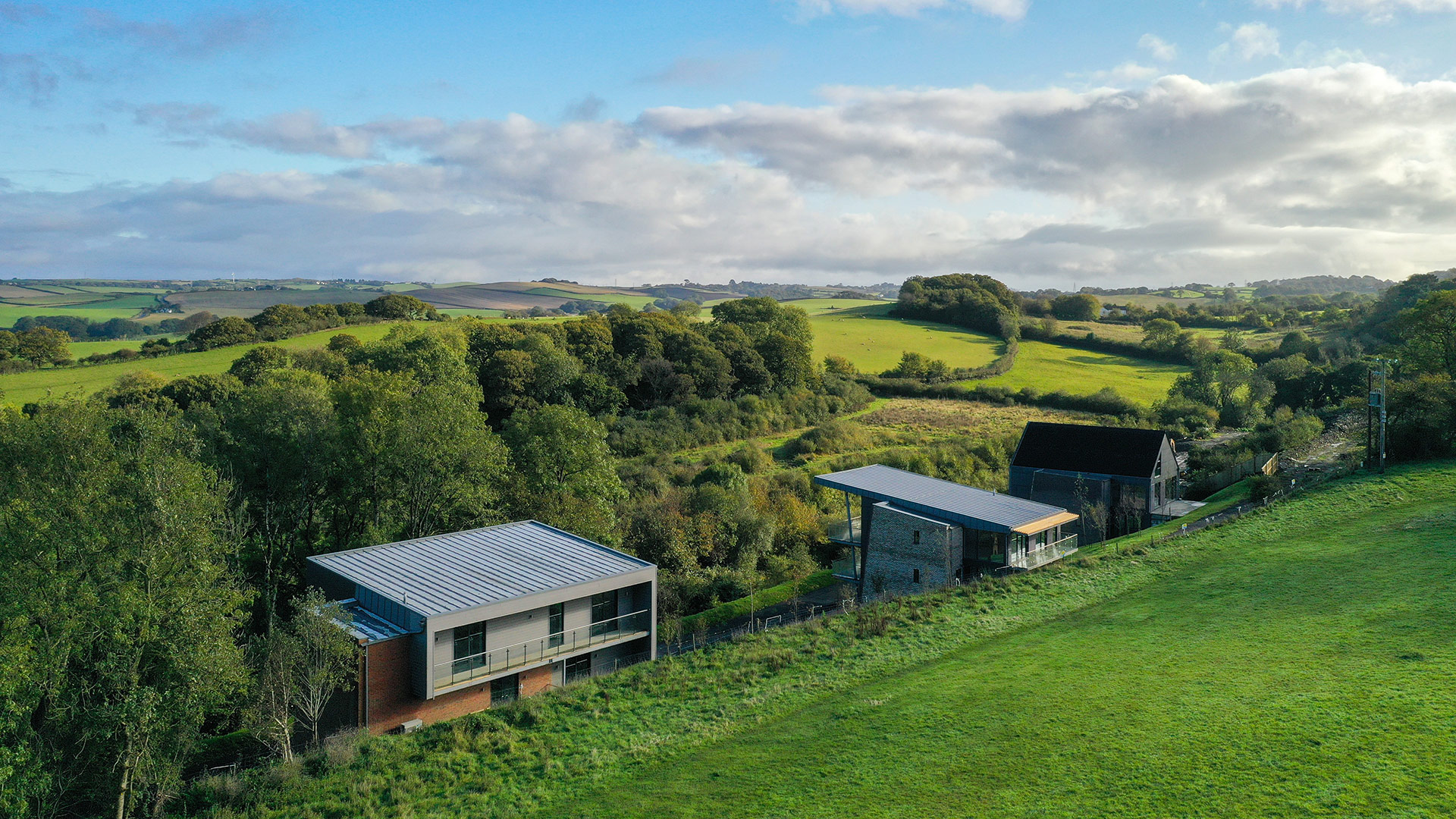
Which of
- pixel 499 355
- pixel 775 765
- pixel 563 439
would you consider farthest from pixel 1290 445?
pixel 499 355

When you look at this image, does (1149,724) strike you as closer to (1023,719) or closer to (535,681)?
(1023,719)

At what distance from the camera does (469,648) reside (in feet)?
80.4

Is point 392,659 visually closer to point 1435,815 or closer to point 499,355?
point 1435,815

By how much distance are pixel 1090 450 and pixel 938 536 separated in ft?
51.4

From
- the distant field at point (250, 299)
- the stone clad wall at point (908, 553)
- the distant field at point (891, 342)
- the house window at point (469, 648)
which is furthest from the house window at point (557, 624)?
the distant field at point (250, 299)

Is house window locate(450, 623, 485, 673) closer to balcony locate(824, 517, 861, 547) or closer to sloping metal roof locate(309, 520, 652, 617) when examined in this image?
sloping metal roof locate(309, 520, 652, 617)

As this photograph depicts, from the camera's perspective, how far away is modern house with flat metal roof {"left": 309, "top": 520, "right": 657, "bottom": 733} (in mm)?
23281

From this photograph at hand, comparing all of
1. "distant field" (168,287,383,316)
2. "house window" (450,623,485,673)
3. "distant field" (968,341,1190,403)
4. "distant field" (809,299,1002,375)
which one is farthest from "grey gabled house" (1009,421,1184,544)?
"distant field" (168,287,383,316)

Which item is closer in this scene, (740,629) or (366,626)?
(366,626)

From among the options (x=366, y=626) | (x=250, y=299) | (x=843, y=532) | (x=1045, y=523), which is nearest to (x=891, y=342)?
(x=843, y=532)

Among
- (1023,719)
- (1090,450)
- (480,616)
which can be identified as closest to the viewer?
(1023,719)

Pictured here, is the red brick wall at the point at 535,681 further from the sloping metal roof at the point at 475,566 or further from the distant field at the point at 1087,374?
the distant field at the point at 1087,374

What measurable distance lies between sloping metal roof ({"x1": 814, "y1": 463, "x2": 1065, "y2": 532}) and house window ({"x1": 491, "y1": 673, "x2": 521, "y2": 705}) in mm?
15214

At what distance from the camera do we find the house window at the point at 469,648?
24.2 m
